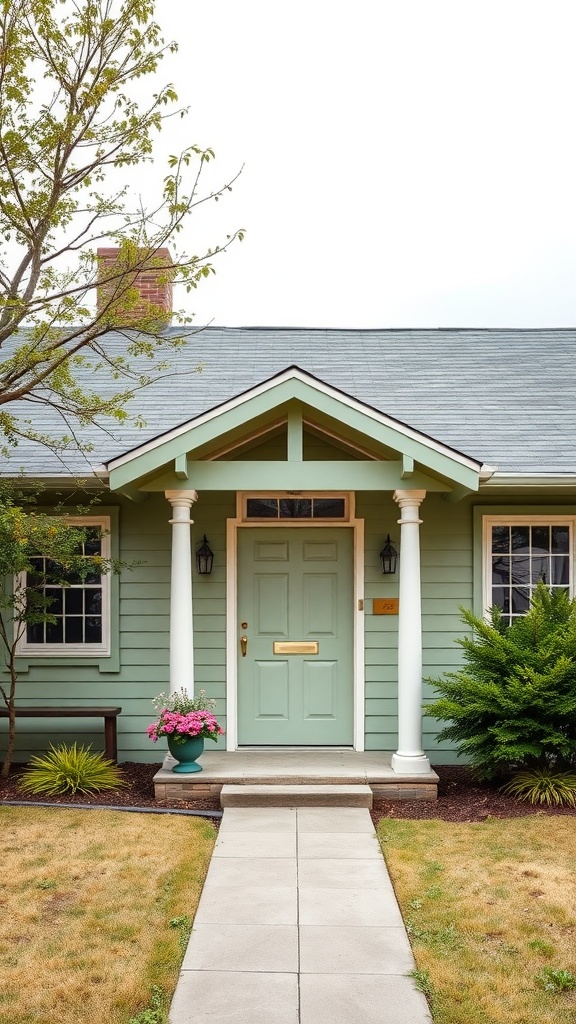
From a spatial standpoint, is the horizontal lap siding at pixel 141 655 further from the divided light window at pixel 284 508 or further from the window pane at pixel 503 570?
the window pane at pixel 503 570

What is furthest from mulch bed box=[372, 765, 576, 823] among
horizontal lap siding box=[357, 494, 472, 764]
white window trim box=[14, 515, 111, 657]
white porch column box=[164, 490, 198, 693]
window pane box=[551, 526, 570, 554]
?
white window trim box=[14, 515, 111, 657]

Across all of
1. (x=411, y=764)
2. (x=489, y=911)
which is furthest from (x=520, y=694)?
(x=489, y=911)

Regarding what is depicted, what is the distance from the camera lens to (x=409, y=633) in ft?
23.8

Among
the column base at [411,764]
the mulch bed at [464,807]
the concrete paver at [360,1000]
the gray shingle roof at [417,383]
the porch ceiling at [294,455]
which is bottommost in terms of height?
the mulch bed at [464,807]

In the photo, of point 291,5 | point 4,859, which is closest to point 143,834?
point 4,859

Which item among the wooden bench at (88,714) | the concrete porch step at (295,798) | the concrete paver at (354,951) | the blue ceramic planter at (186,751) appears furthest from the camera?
the wooden bench at (88,714)

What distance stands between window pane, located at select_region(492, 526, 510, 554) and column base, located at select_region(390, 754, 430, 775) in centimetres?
232

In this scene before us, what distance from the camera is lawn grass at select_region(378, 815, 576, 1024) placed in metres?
3.64

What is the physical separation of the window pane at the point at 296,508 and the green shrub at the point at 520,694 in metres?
1.99

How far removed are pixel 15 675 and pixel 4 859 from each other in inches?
104

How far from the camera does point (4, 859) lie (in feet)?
17.8

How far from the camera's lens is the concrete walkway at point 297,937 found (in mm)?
3586

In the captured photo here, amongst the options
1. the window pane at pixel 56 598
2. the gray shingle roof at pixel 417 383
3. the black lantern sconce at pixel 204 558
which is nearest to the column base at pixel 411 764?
the black lantern sconce at pixel 204 558

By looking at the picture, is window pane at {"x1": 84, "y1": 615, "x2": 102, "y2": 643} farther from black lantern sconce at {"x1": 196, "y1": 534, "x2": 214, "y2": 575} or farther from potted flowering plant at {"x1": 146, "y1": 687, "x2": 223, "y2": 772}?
potted flowering plant at {"x1": 146, "y1": 687, "x2": 223, "y2": 772}
